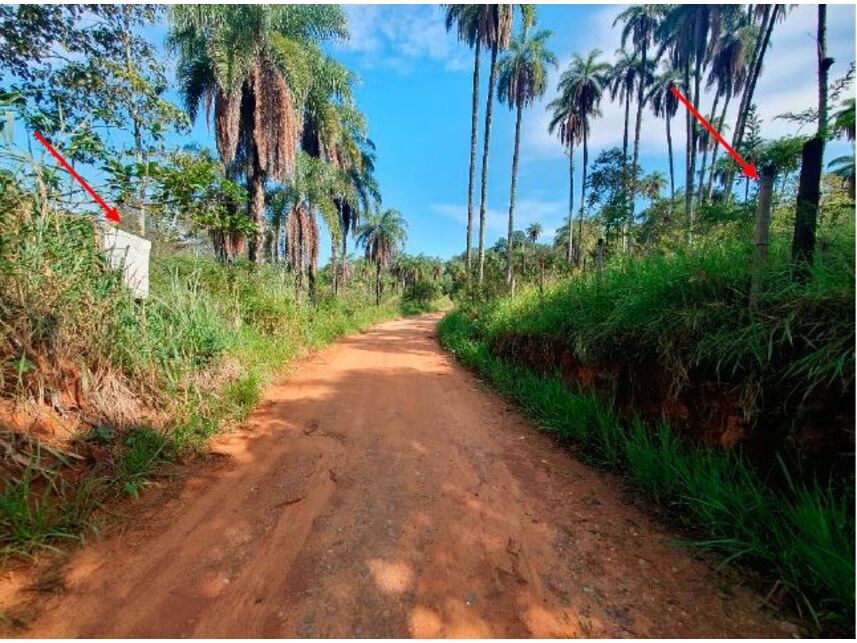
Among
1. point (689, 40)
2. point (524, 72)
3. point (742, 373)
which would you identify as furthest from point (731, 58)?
point (742, 373)

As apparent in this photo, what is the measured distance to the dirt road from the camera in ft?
5.43

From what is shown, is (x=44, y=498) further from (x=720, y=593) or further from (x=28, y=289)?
(x=720, y=593)

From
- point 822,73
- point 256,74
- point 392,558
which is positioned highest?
point 256,74

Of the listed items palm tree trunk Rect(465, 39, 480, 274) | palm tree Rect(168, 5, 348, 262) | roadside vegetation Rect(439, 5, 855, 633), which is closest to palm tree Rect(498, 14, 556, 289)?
palm tree trunk Rect(465, 39, 480, 274)

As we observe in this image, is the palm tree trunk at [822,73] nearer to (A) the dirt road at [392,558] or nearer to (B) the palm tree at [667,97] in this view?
(A) the dirt road at [392,558]

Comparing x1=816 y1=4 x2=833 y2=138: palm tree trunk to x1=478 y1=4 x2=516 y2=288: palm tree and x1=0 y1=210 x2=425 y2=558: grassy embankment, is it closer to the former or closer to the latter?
Answer: x1=0 y1=210 x2=425 y2=558: grassy embankment

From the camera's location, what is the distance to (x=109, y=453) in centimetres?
279

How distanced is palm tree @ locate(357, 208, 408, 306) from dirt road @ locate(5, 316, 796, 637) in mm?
25985

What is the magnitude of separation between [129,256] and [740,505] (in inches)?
Answer: 225

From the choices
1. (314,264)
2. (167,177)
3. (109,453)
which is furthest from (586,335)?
(314,264)

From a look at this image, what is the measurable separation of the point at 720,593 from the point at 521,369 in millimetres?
4029

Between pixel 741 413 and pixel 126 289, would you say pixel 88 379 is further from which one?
pixel 741 413

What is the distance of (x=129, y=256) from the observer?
3.95 m

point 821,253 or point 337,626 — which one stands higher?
point 821,253
